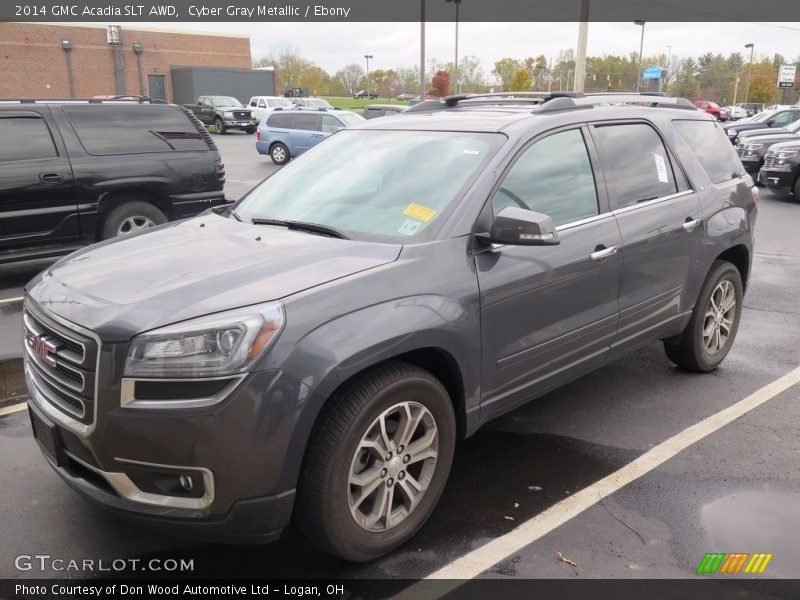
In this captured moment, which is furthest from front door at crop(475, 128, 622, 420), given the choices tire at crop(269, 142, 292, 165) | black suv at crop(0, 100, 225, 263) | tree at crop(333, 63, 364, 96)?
tree at crop(333, 63, 364, 96)

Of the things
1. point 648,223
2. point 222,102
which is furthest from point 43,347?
point 222,102

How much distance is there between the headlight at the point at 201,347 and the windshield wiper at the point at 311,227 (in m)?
0.90

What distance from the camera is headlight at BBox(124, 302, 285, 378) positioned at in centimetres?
241

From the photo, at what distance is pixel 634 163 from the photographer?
4.23m

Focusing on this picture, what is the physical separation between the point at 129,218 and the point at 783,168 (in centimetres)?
1289

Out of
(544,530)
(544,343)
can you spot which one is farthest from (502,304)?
(544,530)

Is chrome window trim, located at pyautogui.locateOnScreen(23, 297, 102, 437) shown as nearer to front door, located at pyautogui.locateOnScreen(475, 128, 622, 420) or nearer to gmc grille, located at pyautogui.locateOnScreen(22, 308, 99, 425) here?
gmc grille, located at pyautogui.locateOnScreen(22, 308, 99, 425)

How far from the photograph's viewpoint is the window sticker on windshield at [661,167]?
4426mm

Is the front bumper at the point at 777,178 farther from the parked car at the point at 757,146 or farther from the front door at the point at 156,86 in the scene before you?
the front door at the point at 156,86

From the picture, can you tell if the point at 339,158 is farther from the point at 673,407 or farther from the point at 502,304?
the point at 673,407

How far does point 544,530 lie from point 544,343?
Answer: 899 millimetres

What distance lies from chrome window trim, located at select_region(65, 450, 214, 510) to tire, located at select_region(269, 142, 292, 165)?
19357mm
